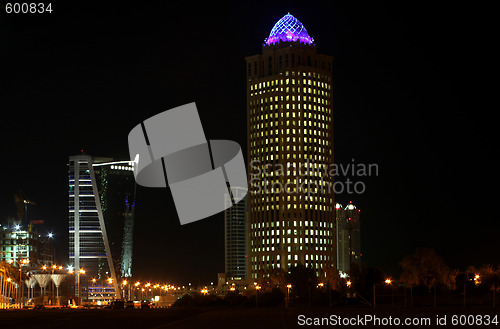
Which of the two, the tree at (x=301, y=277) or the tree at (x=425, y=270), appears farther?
the tree at (x=301, y=277)

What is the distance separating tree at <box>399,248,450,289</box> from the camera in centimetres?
13438

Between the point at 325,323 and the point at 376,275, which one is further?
the point at 376,275

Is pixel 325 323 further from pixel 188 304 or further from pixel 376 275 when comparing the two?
pixel 376 275

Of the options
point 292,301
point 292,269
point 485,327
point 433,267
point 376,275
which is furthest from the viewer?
point 292,269

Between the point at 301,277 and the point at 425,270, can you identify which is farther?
the point at 301,277

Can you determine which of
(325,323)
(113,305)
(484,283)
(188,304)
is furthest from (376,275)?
(325,323)

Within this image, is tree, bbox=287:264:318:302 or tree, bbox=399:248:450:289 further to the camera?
tree, bbox=287:264:318:302

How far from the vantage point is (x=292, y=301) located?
378 ft

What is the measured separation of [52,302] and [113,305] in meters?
36.2

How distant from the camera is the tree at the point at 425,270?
134375mm

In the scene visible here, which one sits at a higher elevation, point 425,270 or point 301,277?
point 425,270

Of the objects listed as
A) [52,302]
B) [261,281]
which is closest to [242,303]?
[52,302]

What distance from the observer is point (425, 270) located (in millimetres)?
135250

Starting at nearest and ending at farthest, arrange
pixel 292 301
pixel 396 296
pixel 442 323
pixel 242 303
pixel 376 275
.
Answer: pixel 442 323, pixel 396 296, pixel 242 303, pixel 292 301, pixel 376 275
